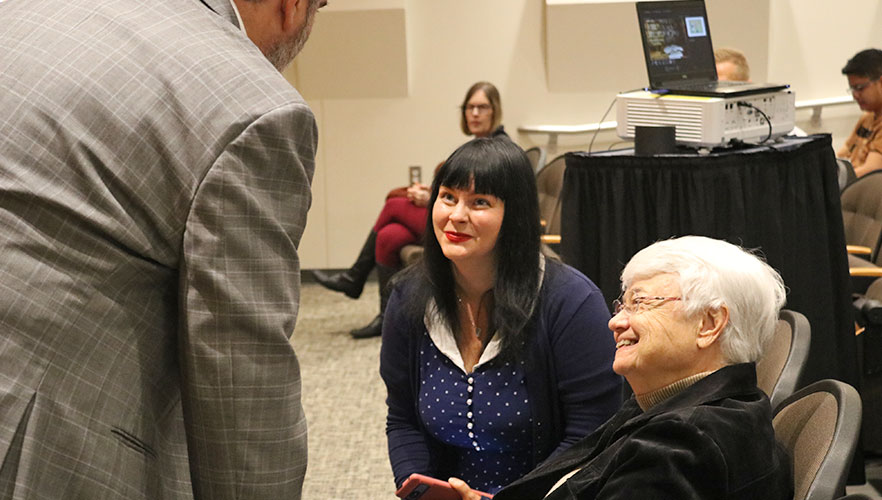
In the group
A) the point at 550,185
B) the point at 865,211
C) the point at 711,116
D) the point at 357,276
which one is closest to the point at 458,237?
the point at 711,116

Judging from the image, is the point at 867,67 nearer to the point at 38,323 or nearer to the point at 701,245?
the point at 701,245

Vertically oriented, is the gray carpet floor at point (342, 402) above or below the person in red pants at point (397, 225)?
below

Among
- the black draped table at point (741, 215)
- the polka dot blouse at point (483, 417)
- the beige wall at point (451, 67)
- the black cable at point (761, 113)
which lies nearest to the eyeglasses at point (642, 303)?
the polka dot blouse at point (483, 417)

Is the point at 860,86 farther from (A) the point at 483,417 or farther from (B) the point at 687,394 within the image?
(B) the point at 687,394

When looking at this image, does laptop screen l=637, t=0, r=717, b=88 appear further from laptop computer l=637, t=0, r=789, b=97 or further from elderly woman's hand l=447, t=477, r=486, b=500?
elderly woman's hand l=447, t=477, r=486, b=500

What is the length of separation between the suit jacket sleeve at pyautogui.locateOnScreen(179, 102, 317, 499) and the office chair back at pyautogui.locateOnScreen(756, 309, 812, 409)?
1.05 m

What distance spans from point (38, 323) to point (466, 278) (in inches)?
51.6

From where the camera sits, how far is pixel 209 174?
1.12 metres

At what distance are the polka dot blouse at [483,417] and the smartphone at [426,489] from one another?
12cm

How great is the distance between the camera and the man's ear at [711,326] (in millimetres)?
1755

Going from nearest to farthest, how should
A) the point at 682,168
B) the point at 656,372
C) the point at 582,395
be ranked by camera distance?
Answer: the point at 656,372
the point at 582,395
the point at 682,168

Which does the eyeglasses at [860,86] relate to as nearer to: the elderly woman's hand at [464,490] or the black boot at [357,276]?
the black boot at [357,276]

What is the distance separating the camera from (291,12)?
1.26 metres

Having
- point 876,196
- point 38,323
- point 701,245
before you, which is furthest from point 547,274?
point 876,196
